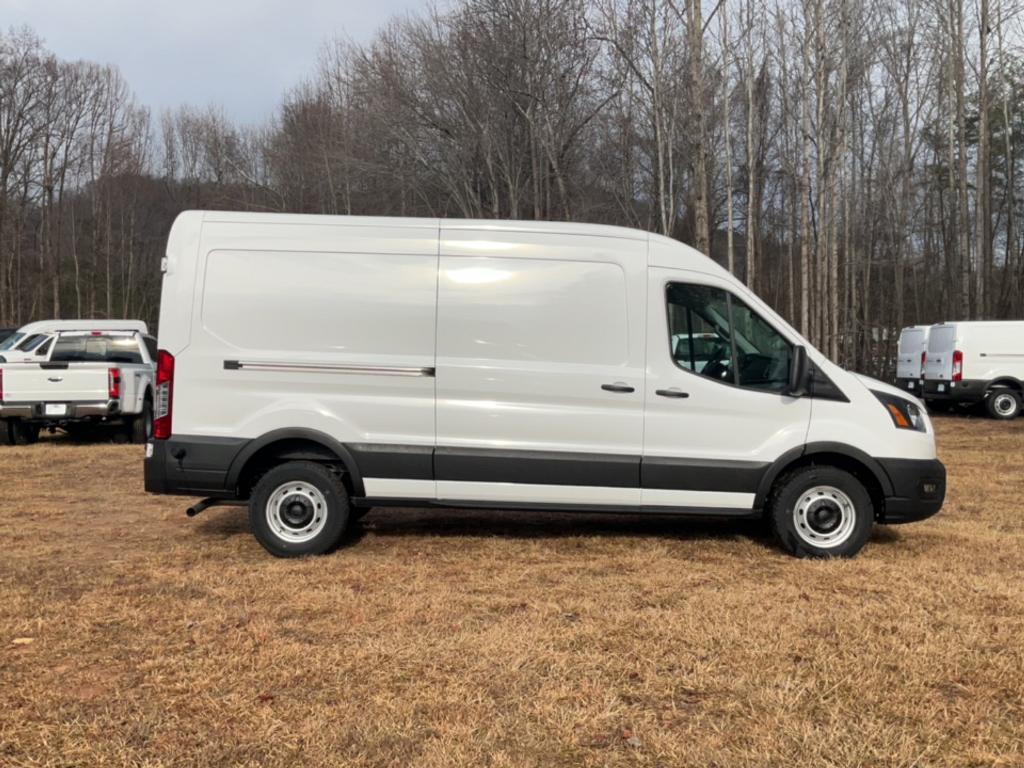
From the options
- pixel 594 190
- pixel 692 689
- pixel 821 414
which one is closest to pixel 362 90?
pixel 594 190

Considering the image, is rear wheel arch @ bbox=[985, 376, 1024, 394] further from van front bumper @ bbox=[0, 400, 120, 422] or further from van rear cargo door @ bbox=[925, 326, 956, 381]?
van front bumper @ bbox=[0, 400, 120, 422]

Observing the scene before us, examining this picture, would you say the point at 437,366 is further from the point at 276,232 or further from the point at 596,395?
the point at 276,232

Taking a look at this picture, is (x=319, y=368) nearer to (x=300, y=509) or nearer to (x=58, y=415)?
(x=300, y=509)

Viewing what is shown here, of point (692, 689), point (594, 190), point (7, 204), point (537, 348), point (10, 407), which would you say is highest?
point (7, 204)

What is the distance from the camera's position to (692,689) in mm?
3646

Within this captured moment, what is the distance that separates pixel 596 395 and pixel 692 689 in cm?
236

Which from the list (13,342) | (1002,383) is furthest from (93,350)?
(1002,383)

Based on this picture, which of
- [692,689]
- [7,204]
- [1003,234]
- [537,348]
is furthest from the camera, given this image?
[7,204]

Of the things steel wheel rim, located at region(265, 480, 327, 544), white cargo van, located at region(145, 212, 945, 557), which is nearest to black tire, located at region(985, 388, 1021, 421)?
white cargo van, located at region(145, 212, 945, 557)

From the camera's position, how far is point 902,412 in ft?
18.9

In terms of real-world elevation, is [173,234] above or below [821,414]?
above

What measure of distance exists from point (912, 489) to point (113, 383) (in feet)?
37.1

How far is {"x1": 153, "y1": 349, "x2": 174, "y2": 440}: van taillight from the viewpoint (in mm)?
5574

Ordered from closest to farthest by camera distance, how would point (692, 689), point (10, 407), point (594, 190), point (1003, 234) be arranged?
point (692, 689)
point (10, 407)
point (594, 190)
point (1003, 234)
